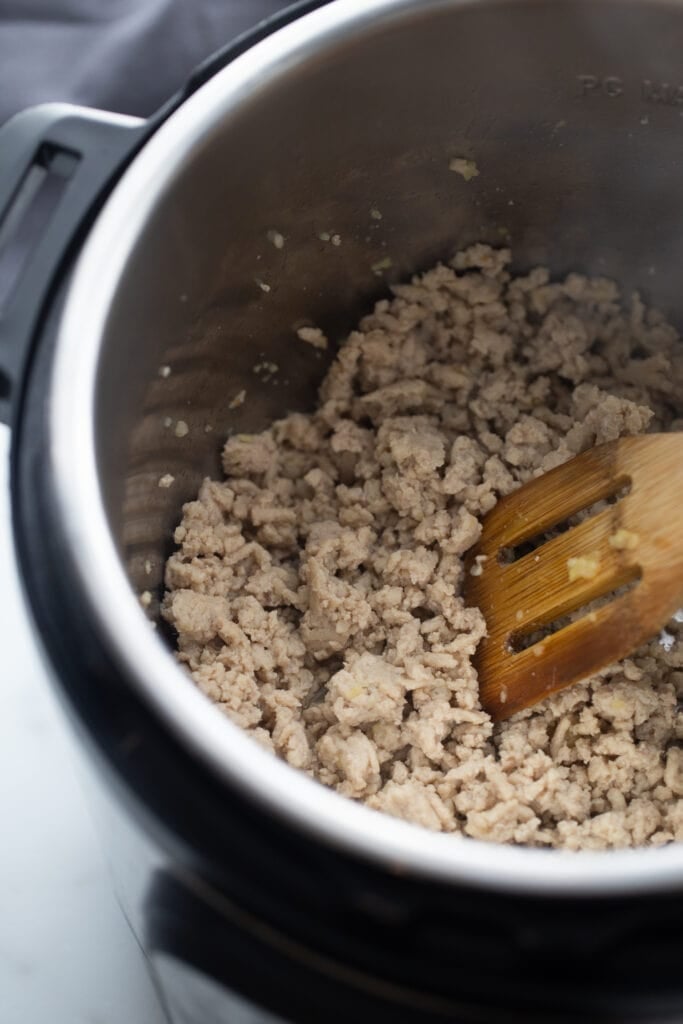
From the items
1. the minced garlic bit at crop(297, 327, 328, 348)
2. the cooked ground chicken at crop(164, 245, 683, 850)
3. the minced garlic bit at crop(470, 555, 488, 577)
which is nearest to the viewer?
the cooked ground chicken at crop(164, 245, 683, 850)

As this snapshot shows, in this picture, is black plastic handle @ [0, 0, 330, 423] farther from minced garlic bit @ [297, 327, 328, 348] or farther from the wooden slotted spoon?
the wooden slotted spoon

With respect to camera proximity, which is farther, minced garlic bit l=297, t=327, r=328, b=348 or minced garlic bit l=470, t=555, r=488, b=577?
minced garlic bit l=297, t=327, r=328, b=348

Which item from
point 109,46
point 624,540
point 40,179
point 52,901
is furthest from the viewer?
point 109,46

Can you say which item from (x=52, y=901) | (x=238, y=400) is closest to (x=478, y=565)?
(x=238, y=400)

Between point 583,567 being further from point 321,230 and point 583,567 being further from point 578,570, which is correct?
point 321,230

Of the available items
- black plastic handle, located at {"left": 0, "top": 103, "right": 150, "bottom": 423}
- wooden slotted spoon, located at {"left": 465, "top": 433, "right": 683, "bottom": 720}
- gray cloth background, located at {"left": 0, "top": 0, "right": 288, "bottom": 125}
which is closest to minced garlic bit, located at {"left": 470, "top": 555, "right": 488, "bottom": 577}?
wooden slotted spoon, located at {"left": 465, "top": 433, "right": 683, "bottom": 720}

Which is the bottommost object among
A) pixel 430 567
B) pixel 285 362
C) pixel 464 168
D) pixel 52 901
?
pixel 52 901

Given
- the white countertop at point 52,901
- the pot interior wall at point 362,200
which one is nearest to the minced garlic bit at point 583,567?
the pot interior wall at point 362,200
